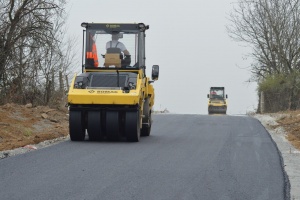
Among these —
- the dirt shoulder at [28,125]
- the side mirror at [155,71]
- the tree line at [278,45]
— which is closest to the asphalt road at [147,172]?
the dirt shoulder at [28,125]

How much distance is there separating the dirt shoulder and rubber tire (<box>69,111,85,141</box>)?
84 centimetres

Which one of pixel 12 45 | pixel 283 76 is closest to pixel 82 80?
pixel 12 45

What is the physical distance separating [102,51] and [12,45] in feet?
25.5

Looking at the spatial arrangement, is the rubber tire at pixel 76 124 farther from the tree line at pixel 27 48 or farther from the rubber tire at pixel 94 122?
the tree line at pixel 27 48

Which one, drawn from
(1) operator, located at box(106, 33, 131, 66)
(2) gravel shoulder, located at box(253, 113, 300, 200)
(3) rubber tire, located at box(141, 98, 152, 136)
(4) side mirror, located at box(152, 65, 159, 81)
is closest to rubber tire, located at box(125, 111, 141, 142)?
(4) side mirror, located at box(152, 65, 159, 81)

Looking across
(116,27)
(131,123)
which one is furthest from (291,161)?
(116,27)

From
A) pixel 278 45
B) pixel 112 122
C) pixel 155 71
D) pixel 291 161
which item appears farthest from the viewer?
pixel 278 45

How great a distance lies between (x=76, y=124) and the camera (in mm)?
14688

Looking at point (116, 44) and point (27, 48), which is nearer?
point (116, 44)

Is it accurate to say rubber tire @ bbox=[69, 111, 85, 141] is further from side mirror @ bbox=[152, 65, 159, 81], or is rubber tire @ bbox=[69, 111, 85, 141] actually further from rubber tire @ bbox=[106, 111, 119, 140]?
side mirror @ bbox=[152, 65, 159, 81]

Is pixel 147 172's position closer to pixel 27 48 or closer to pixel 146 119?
pixel 146 119

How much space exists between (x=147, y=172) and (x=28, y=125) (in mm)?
9482

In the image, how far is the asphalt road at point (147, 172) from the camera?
7.80m

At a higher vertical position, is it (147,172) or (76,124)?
(76,124)
